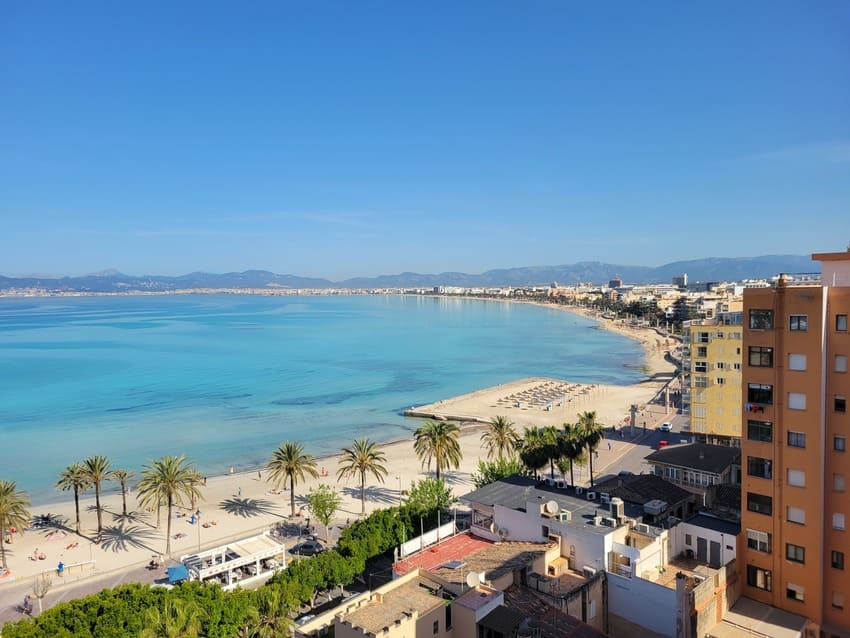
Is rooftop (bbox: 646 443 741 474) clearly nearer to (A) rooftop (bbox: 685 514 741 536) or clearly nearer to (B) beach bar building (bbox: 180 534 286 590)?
(A) rooftop (bbox: 685 514 741 536)

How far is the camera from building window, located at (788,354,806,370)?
21578mm

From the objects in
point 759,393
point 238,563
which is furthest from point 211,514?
point 759,393

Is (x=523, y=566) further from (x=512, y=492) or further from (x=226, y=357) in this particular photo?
(x=226, y=357)

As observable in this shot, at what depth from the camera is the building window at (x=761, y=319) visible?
2221 centimetres

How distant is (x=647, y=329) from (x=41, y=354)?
17271 centimetres

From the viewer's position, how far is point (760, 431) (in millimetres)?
22469

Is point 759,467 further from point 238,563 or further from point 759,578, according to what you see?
point 238,563

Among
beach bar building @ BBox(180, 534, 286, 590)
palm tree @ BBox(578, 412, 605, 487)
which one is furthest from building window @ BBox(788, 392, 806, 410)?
beach bar building @ BBox(180, 534, 286, 590)

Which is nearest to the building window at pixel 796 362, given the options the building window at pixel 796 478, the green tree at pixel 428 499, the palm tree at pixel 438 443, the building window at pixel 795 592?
the building window at pixel 796 478

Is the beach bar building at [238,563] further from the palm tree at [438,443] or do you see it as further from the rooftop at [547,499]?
the palm tree at [438,443]

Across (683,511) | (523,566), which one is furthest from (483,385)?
(523,566)

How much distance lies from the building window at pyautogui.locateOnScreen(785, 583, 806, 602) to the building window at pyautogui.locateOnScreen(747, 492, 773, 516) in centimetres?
271

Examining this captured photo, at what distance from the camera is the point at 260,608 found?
918 inches

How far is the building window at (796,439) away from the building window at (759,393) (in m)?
1.33
